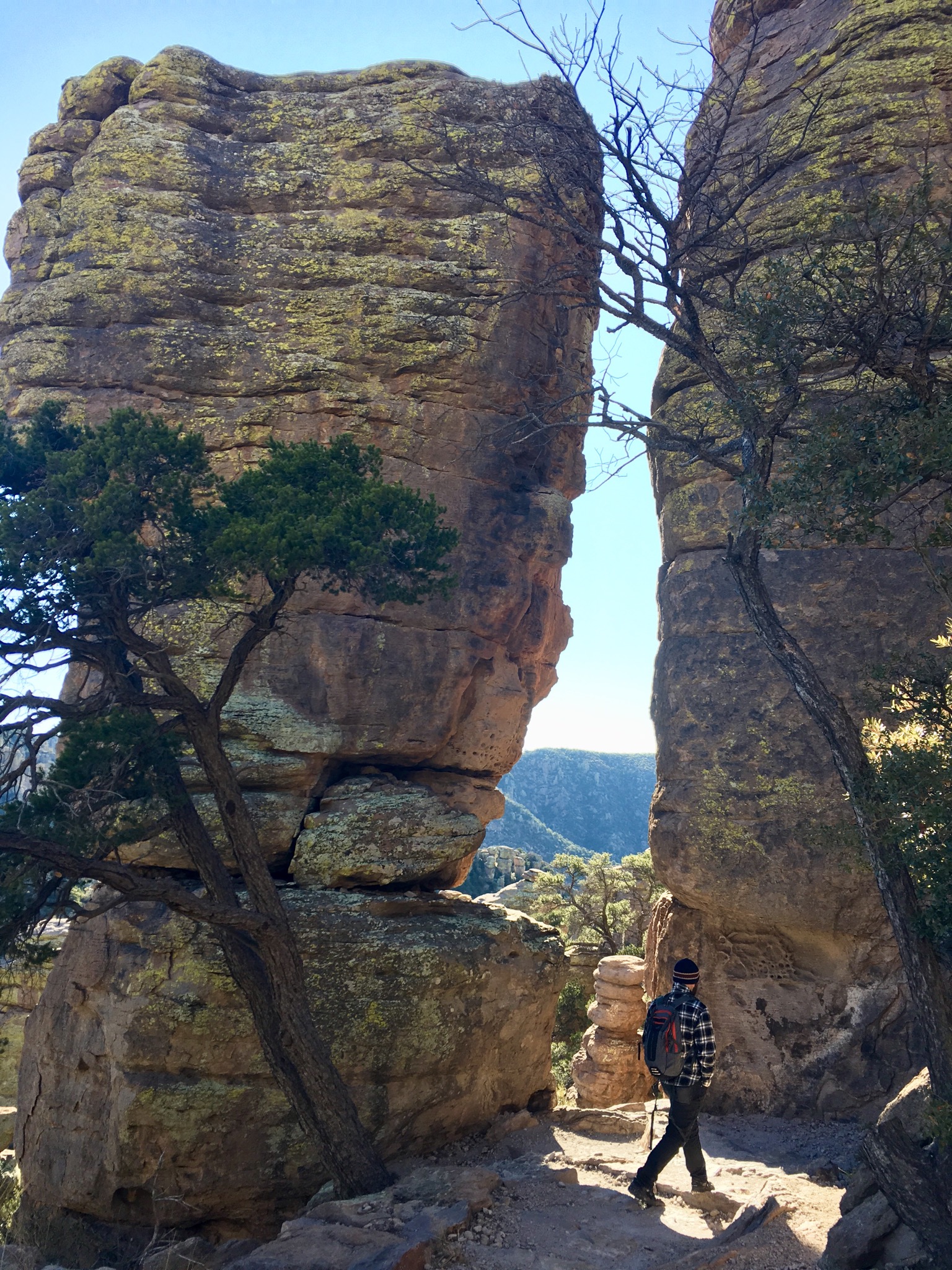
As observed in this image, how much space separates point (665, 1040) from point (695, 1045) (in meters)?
0.25

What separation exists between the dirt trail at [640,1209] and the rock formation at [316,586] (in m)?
1.77

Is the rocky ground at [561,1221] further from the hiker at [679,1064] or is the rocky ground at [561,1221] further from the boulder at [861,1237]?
the hiker at [679,1064]

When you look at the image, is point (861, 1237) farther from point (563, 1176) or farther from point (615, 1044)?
point (615, 1044)

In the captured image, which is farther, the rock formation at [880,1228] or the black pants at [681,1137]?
the black pants at [681,1137]

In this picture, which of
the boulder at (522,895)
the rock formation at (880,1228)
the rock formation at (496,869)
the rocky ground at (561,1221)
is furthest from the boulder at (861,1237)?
the rock formation at (496,869)

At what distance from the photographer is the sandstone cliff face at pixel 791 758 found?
12039mm

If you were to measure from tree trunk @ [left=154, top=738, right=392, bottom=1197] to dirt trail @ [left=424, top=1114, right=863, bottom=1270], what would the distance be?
5.11 ft

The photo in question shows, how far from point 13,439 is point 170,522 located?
78.5 inches

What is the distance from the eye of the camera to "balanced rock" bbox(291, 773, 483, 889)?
12.2 metres

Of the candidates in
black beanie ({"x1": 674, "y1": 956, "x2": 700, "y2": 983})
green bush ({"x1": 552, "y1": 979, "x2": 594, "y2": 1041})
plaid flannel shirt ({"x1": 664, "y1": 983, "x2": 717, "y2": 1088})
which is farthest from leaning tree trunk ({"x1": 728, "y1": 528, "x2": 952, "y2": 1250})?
green bush ({"x1": 552, "y1": 979, "x2": 594, "y2": 1041})

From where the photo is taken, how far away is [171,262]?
15.1m

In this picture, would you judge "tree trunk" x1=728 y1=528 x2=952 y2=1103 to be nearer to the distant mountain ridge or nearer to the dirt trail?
the dirt trail

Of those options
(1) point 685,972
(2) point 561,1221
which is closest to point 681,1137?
(2) point 561,1221

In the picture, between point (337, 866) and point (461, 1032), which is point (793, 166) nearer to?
point (337, 866)
